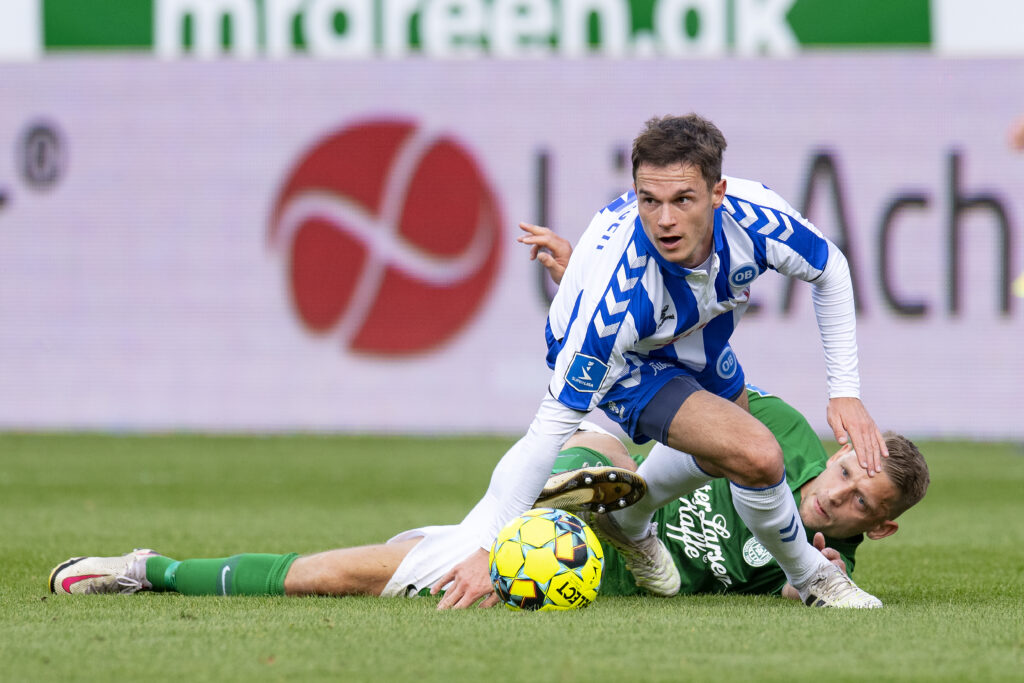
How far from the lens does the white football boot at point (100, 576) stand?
16.3 feet

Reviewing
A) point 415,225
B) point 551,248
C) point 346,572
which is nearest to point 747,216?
point 551,248

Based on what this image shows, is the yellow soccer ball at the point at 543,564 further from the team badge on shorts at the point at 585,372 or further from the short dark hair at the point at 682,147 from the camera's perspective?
the short dark hair at the point at 682,147

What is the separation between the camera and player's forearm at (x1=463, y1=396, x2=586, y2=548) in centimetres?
447

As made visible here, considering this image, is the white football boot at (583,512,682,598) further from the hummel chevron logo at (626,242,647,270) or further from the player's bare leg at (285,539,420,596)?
the hummel chevron logo at (626,242,647,270)

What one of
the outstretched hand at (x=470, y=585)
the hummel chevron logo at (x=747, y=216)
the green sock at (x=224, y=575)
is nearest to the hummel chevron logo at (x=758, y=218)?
the hummel chevron logo at (x=747, y=216)

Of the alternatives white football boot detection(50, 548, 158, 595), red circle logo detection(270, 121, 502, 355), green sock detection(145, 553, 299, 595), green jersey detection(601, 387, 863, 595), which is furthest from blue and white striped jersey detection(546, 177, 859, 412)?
red circle logo detection(270, 121, 502, 355)

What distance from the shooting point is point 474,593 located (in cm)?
450

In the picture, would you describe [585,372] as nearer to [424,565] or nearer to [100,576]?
[424,565]

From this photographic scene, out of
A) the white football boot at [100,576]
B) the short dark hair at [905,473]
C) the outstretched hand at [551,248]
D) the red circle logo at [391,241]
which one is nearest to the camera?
the short dark hair at [905,473]

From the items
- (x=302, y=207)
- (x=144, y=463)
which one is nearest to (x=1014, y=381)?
(x=302, y=207)

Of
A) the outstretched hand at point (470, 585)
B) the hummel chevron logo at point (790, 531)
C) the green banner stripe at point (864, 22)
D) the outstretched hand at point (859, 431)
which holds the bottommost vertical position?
the outstretched hand at point (470, 585)

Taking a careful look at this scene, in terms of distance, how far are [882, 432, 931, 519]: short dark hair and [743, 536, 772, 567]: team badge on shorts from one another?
20.4 inches

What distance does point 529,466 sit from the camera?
449 cm

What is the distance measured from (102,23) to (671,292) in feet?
48.7
